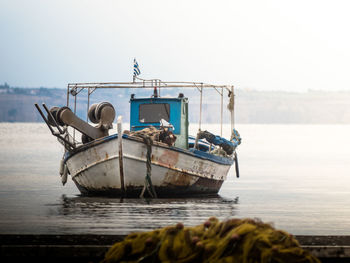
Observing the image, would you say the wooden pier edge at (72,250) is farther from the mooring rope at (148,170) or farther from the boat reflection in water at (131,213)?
the mooring rope at (148,170)

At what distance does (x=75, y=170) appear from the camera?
1864 centimetres

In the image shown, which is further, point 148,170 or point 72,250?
point 148,170

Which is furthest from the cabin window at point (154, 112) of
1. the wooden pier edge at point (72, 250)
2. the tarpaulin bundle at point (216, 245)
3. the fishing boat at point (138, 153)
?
the tarpaulin bundle at point (216, 245)

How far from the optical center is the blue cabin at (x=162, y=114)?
18859 mm

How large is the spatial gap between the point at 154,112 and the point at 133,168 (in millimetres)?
2179

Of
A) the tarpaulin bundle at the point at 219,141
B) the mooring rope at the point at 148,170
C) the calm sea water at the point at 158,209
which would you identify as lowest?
the calm sea water at the point at 158,209

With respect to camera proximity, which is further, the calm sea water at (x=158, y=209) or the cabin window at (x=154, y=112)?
the cabin window at (x=154, y=112)

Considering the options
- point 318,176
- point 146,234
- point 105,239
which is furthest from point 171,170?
point 318,176

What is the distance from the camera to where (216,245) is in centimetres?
678

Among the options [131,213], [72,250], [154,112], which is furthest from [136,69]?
[72,250]

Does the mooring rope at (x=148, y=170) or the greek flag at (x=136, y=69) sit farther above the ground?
the greek flag at (x=136, y=69)

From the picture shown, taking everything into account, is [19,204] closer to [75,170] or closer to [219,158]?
[75,170]

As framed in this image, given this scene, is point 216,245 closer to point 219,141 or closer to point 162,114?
point 162,114

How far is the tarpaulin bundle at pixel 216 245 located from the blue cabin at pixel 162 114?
11.6 metres
